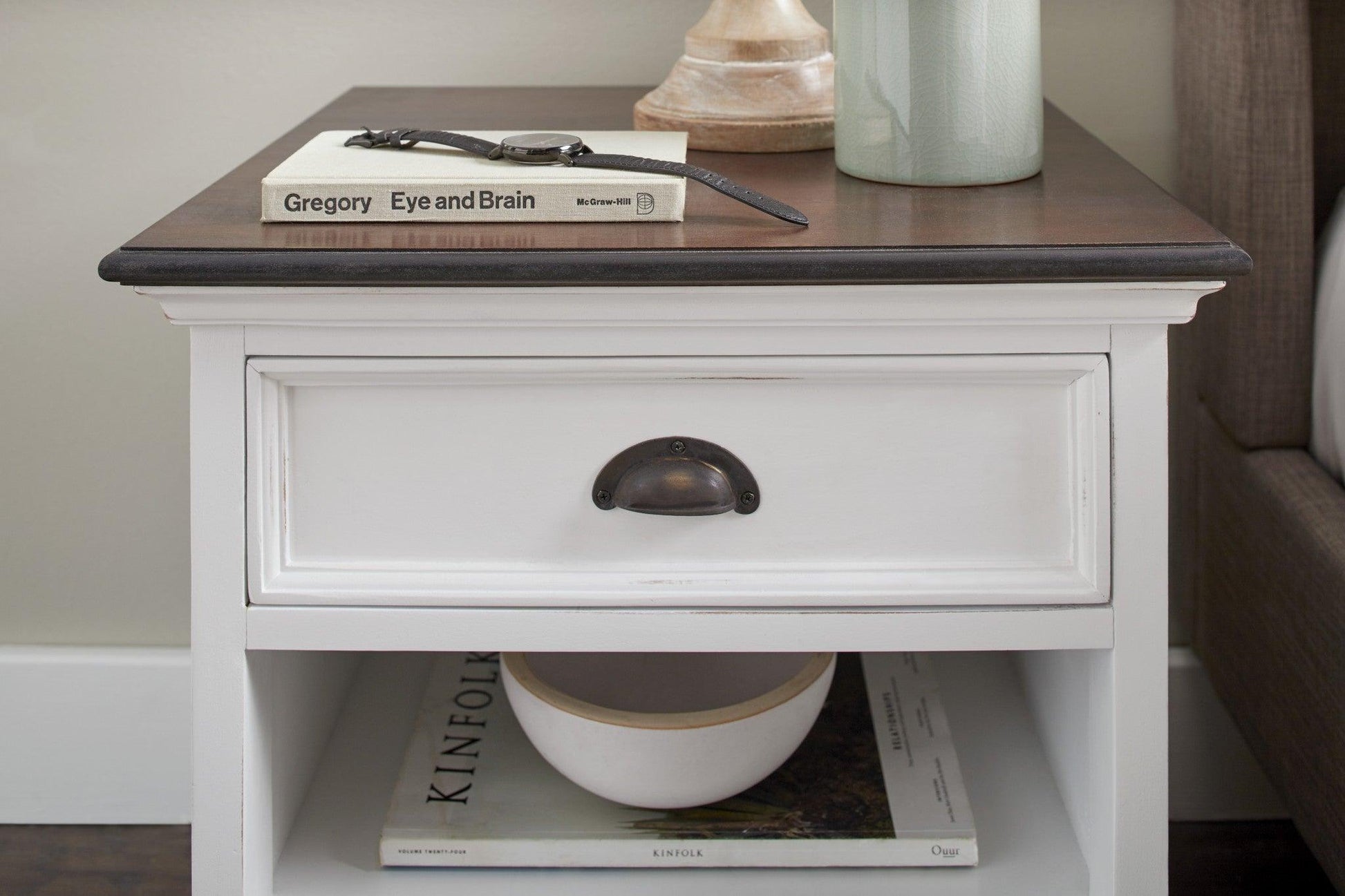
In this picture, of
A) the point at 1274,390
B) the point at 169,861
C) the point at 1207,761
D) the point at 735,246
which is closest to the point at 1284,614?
the point at 1274,390

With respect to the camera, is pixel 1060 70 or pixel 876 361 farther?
pixel 1060 70

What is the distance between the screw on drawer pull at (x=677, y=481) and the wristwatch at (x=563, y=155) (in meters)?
0.12

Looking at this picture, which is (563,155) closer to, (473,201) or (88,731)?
(473,201)

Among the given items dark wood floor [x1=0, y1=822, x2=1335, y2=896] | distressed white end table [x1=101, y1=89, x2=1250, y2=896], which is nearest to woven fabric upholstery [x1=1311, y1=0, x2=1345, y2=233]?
distressed white end table [x1=101, y1=89, x2=1250, y2=896]

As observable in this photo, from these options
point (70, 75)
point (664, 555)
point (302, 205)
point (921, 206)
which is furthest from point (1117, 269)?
point (70, 75)

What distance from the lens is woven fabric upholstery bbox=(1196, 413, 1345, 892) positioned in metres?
0.76

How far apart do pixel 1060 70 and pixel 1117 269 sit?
54cm

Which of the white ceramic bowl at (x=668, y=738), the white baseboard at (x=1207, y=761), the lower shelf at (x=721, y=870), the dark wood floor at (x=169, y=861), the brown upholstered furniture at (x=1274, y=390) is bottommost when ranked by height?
the dark wood floor at (x=169, y=861)

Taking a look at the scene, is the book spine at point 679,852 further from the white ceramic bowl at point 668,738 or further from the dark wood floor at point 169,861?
the dark wood floor at point 169,861

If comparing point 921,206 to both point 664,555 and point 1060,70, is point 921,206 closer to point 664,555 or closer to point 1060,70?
point 664,555

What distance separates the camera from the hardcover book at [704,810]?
762mm

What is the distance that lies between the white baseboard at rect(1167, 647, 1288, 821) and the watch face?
75 centimetres

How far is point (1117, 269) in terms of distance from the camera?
591 mm

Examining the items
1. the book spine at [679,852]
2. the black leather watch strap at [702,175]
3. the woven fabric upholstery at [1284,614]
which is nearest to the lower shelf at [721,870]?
the book spine at [679,852]
